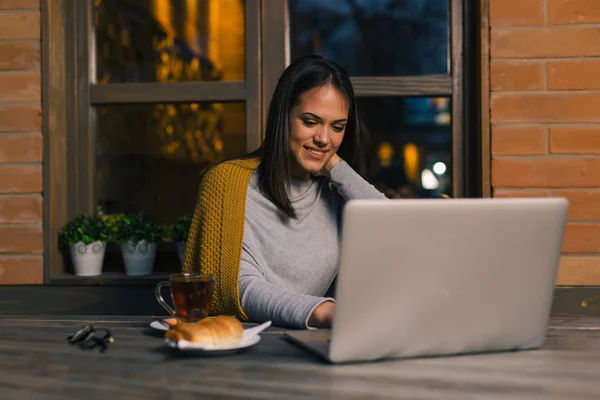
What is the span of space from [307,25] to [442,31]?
0.47m

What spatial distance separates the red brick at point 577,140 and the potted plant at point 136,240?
1.37 meters

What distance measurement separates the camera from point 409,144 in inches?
94.0

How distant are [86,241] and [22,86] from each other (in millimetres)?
571

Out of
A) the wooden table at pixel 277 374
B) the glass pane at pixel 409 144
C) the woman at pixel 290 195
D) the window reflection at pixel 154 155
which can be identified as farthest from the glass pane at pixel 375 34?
the wooden table at pixel 277 374

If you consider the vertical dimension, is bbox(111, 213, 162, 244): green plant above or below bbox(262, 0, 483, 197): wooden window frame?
below

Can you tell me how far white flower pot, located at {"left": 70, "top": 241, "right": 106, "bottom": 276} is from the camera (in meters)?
2.31

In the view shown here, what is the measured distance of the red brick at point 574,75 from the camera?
2.11m

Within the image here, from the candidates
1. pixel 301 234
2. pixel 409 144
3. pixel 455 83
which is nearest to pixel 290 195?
pixel 301 234

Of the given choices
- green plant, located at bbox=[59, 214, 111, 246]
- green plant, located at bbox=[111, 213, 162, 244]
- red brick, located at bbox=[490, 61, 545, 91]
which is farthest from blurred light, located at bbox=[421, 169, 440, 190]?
green plant, located at bbox=[59, 214, 111, 246]

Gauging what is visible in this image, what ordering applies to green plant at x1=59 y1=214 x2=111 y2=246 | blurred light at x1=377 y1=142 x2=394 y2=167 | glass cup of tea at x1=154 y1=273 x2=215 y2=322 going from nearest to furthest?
glass cup of tea at x1=154 y1=273 x2=215 y2=322
green plant at x1=59 y1=214 x2=111 y2=246
blurred light at x1=377 y1=142 x2=394 y2=167

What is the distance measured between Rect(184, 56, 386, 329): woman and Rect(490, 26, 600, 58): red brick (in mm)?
607

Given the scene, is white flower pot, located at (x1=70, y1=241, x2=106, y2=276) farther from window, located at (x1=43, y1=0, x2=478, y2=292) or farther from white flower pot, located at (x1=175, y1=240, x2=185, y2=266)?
white flower pot, located at (x1=175, y1=240, x2=185, y2=266)

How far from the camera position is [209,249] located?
1630 millimetres

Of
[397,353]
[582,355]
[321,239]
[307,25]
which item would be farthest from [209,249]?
[307,25]
